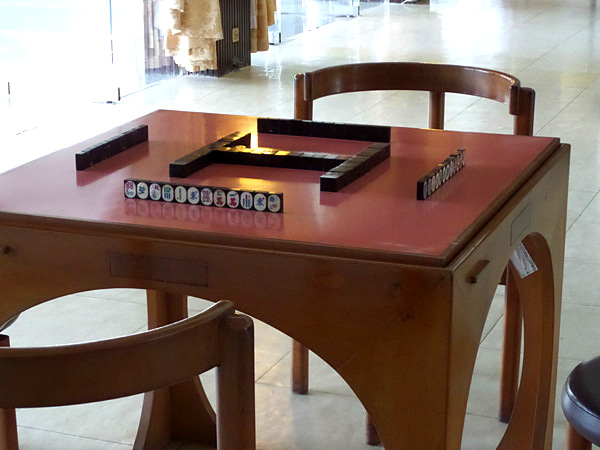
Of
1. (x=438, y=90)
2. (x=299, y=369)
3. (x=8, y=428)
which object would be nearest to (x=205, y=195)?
(x=8, y=428)

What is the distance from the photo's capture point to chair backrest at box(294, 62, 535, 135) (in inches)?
87.4

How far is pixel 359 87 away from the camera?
2.35m

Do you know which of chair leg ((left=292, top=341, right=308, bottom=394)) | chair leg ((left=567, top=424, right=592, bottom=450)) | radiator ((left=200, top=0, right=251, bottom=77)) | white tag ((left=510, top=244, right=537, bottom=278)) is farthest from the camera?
radiator ((left=200, top=0, right=251, bottom=77))

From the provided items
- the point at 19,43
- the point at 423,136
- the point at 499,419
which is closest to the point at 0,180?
the point at 423,136

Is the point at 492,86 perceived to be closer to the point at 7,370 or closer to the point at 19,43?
the point at 7,370

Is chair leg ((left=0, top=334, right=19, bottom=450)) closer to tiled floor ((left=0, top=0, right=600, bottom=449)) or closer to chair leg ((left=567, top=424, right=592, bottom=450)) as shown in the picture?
chair leg ((left=567, top=424, right=592, bottom=450))

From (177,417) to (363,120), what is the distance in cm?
304

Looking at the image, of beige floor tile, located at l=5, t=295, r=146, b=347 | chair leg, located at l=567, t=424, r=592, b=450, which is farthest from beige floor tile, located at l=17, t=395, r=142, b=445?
chair leg, located at l=567, t=424, r=592, b=450

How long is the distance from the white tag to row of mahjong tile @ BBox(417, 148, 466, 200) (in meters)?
0.22

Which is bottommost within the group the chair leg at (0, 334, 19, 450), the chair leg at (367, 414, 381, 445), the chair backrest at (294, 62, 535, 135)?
the chair leg at (367, 414, 381, 445)

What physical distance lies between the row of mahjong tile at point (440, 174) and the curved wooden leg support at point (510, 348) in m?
0.54

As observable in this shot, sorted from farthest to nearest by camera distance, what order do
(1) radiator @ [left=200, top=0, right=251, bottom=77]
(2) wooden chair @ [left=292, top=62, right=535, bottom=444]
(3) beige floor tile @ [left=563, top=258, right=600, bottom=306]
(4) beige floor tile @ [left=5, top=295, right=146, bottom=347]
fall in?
(1) radiator @ [left=200, top=0, right=251, bottom=77] < (3) beige floor tile @ [left=563, top=258, right=600, bottom=306] < (4) beige floor tile @ [left=5, top=295, right=146, bottom=347] < (2) wooden chair @ [left=292, top=62, right=535, bottom=444]

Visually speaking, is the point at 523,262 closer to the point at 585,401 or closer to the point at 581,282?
the point at 585,401

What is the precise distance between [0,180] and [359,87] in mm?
1024
